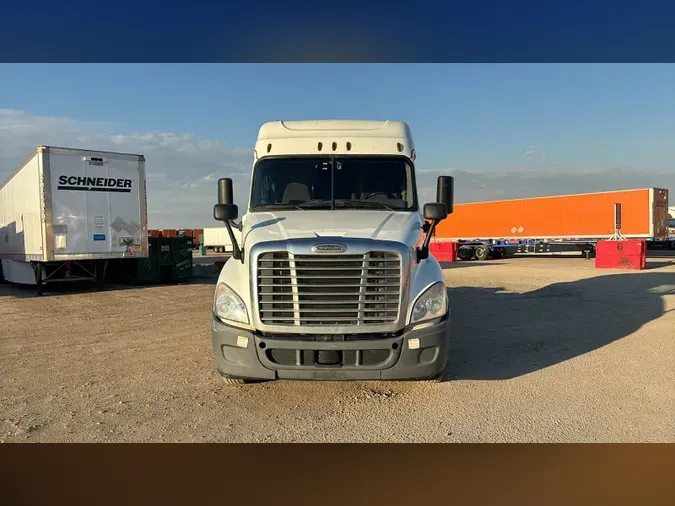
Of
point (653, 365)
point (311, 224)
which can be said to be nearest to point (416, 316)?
point (311, 224)

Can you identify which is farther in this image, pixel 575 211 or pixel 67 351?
pixel 575 211

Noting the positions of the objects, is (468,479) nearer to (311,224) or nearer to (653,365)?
(311,224)

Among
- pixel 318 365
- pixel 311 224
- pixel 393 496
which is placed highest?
pixel 311 224

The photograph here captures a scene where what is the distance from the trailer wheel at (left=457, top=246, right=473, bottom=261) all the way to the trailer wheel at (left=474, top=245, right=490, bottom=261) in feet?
1.28

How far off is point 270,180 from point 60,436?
11.2 ft

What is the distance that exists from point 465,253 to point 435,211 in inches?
1052

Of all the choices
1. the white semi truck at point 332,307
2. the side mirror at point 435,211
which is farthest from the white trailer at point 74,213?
the side mirror at point 435,211

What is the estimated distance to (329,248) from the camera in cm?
462

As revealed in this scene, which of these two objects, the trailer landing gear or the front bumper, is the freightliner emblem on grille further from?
the trailer landing gear

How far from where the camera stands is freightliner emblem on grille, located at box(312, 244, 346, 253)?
461 cm

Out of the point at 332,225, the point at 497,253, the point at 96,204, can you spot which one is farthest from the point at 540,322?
the point at 497,253

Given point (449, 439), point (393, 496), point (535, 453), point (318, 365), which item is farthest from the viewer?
point (318, 365)

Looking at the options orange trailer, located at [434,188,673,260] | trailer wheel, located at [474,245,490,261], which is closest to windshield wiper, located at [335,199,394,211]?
orange trailer, located at [434,188,673,260]

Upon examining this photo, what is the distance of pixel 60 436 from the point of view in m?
4.26
